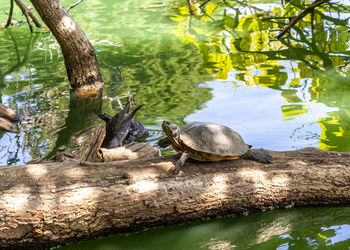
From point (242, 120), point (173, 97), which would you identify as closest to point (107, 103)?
point (173, 97)

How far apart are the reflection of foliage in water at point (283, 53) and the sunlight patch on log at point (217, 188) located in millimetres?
1898

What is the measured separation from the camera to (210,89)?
7160mm

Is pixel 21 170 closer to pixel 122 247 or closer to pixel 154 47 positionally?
pixel 122 247

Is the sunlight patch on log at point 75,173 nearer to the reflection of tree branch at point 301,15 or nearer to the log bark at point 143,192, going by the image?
the log bark at point 143,192

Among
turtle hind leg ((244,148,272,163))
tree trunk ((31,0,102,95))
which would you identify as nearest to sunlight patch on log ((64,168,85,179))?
turtle hind leg ((244,148,272,163))

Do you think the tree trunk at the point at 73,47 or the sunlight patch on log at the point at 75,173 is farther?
the tree trunk at the point at 73,47

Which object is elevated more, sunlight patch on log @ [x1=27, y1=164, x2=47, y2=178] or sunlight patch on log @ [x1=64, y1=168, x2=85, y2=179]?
sunlight patch on log @ [x1=27, y1=164, x2=47, y2=178]

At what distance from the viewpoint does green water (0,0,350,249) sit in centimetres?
361

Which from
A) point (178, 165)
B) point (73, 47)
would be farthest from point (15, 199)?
point (73, 47)

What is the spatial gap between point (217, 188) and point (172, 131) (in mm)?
571

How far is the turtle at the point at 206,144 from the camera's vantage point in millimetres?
3678

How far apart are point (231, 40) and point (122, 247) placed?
23.7 ft

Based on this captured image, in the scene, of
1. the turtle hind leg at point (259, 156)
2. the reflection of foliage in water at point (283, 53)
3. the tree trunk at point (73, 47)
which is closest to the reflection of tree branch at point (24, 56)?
the tree trunk at point (73, 47)

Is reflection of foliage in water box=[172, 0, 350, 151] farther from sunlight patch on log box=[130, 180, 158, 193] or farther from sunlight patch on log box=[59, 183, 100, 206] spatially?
sunlight patch on log box=[59, 183, 100, 206]
